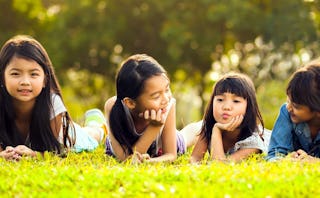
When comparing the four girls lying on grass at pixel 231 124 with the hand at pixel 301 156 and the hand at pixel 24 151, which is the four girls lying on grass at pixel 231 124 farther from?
the hand at pixel 24 151

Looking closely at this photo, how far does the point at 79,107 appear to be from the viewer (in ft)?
144

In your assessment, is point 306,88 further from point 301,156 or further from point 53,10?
point 53,10

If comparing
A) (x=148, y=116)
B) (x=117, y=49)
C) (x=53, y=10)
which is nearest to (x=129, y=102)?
(x=148, y=116)

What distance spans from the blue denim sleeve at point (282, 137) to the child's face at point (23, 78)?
265cm

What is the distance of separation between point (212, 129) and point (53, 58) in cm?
2646

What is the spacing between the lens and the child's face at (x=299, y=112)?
288 inches

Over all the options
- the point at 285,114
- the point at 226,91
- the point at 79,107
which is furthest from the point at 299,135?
the point at 79,107

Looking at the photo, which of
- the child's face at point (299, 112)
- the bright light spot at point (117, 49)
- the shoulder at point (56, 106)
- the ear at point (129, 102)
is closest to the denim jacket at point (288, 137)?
the child's face at point (299, 112)

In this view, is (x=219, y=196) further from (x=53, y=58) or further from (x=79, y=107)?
(x=79, y=107)

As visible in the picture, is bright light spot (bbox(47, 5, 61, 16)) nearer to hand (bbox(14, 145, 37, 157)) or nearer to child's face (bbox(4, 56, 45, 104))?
child's face (bbox(4, 56, 45, 104))

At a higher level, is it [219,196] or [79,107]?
[219,196]

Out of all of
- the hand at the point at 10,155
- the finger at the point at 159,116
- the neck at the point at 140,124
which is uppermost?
the finger at the point at 159,116

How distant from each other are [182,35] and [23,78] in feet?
79.3

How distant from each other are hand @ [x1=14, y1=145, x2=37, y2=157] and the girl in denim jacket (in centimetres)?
253
